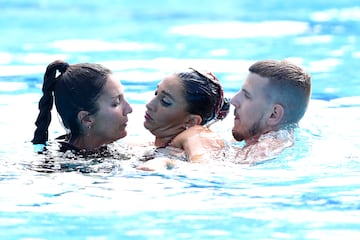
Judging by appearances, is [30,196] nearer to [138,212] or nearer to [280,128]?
[138,212]

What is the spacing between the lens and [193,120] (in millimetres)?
5340

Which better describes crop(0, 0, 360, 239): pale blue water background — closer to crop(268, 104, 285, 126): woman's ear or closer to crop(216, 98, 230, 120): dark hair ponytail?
crop(268, 104, 285, 126): woman's ear

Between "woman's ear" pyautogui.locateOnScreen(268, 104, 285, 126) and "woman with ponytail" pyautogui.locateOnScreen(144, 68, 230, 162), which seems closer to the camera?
"woman with ponytail" pyautogui.locateOnScreen(144, 68, 230, 162)

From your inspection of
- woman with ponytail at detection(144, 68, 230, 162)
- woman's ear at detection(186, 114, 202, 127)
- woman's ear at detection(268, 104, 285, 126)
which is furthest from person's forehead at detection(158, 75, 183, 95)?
woman's ear at detection(268, 104, 285, 126)

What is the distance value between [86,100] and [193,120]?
61cm

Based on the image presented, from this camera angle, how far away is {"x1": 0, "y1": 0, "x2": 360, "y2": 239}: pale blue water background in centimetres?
419

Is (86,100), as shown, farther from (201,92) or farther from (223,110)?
(223,110)

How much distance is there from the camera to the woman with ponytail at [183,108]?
521 cm

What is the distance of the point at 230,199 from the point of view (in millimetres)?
4520

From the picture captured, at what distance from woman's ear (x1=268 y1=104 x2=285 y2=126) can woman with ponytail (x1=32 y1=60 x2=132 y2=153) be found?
2.67 ft

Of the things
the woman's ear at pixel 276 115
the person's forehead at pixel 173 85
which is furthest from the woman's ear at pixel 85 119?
the woman's ear at pixel 276 115

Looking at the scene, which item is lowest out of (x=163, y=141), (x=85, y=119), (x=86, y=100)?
(x=163, y=141)

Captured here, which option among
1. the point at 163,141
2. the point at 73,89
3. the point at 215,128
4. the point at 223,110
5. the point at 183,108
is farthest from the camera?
the point at 215,128

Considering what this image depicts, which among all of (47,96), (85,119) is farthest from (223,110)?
(47,96)
